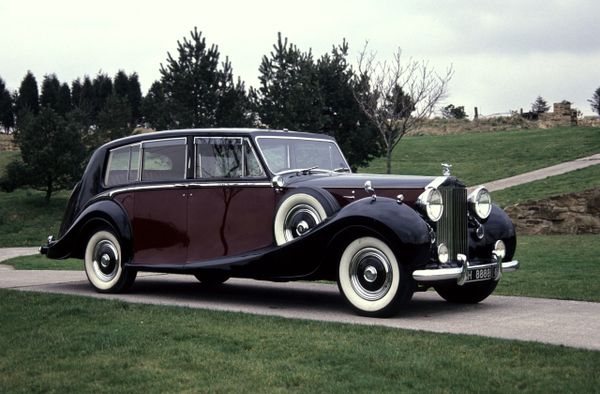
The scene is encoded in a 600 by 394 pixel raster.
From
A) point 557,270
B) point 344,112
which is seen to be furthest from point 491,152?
point 557,270

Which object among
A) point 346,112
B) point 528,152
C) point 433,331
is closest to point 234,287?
point 433,331

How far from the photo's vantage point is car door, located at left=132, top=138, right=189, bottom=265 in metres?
9.33

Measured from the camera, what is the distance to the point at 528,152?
140ft

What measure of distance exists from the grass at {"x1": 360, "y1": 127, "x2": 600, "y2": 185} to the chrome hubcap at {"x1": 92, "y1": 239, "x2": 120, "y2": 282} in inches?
985

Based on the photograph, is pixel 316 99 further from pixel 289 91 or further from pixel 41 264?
pixel 41 264

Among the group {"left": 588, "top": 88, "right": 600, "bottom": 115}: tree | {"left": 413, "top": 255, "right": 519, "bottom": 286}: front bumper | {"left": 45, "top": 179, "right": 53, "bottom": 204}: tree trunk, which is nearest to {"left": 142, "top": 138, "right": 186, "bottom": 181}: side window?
{"left": 413, "top": 255, "right": 519, "bottom": 286}: front bumper

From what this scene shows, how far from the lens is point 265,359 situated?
5684mm

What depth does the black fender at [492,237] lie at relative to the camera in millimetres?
8469

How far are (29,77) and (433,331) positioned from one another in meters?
82.3

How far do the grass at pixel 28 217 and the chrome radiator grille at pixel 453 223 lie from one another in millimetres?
17957

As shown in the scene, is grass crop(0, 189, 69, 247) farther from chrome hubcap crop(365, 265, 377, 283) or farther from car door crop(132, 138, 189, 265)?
chrome hubcap crop(365, 265, 377, 283)

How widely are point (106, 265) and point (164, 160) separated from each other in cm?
155

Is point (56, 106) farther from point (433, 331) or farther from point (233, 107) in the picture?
point (433, 331)

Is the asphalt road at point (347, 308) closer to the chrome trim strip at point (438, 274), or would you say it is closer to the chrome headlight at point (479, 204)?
the chrome trim strip at point (438, 274)
